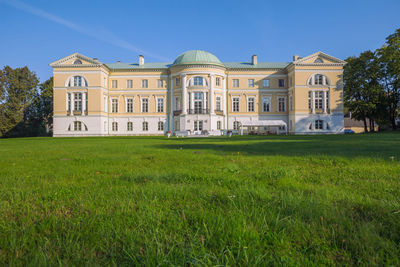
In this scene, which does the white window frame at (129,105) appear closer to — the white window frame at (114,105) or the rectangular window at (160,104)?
the white window frame at (114,105)

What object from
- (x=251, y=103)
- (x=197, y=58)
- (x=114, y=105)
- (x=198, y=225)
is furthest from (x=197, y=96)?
(x=198, y=225)

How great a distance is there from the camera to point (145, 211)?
1.95 metres

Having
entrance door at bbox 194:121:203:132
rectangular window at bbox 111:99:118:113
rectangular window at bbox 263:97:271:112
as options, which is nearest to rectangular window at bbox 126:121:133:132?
rectangular window at bbox 111:99:118:113

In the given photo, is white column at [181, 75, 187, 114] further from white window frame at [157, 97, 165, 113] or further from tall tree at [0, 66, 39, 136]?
tall tree at [0, 66, 39, 136]

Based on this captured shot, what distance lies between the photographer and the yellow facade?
113ft

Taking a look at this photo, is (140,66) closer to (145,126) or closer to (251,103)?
(145,126)

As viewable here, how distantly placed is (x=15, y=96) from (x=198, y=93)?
30.6m

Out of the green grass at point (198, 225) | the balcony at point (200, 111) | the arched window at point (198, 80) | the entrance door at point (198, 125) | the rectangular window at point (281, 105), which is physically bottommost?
the green grass at point (198, 225)

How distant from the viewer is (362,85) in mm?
34219

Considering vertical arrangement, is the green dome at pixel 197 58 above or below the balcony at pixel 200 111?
above

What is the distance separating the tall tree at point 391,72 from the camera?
2755cm

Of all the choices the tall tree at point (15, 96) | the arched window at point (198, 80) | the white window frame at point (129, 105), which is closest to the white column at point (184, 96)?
the arched window at point (198, 80)

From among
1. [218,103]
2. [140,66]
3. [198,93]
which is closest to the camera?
[198,93]

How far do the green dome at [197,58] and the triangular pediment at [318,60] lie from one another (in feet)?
39.7
